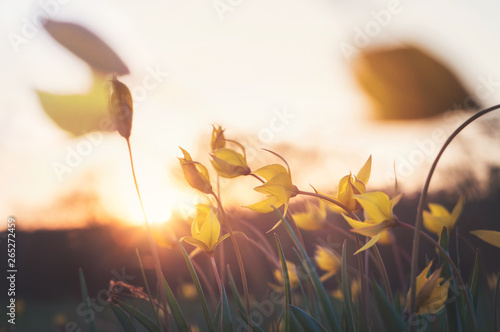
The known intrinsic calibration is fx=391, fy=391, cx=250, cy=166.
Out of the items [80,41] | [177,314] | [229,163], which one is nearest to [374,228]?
[229,163]

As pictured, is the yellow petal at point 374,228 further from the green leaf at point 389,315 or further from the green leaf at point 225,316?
the green leaf at point 225,316

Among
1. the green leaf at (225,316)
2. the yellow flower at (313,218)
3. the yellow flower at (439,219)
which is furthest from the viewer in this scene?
the yellow flower at (313,218)

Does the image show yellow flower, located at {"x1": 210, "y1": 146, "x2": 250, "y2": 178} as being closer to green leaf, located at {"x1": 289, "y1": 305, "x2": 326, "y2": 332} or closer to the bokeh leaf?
green leaf, located at {"x1": 289, "y1": 305, "x2": 326, "y2": 332}

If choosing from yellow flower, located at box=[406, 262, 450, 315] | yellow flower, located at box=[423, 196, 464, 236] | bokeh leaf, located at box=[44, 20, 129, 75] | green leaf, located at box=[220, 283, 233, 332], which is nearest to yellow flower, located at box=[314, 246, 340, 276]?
yellow flower, located at box=[423, 196, 464, 236]

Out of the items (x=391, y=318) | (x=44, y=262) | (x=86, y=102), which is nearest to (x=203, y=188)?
(x=391, y=318)

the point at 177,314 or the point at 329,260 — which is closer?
the point at 177,314

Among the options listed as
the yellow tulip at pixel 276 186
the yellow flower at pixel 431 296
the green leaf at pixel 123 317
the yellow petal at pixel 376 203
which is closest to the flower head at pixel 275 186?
the yellow tulip at pixel 276 186

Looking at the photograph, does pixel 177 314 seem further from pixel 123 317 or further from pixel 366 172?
pixel 366 172
